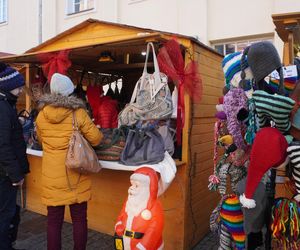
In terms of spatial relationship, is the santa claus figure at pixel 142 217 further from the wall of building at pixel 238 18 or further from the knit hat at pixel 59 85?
the wall of building at pixel 238 18

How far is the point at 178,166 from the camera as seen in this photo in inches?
132

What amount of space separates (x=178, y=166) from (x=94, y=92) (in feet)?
5.92

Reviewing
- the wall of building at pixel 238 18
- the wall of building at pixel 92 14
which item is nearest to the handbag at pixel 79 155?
the wall of building at pixel 238 18

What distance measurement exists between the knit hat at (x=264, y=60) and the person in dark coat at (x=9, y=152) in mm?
2024

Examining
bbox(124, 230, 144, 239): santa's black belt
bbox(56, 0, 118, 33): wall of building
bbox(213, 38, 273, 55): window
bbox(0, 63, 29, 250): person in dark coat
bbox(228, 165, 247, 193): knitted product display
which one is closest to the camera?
bbox(124, 230, 144, 239): santa's black belt

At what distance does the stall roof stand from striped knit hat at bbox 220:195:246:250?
151cm

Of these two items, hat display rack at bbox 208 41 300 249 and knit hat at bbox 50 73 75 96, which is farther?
knit hat at bbox 50 73 75 96

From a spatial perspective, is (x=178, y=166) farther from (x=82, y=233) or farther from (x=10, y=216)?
(x=10, y=216)

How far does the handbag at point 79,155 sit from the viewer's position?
9.33 ft

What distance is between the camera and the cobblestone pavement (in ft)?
12.1

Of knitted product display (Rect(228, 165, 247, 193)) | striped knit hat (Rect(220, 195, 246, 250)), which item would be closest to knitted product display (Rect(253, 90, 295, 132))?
knitted product display (Rect(228, 165, 247, 193))

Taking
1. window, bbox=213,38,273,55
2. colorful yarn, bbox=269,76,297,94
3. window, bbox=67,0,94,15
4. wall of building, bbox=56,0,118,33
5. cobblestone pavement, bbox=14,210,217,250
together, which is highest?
window, bbox=67,0,94,15

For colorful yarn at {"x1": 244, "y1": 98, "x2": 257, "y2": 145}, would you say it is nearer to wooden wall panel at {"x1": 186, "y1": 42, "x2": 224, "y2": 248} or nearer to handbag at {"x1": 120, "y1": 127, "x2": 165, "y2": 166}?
handbag at {"x1": 120, "y1": 127, "x2": 165, "y2": 166}

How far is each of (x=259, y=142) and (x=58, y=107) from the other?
1.72m
